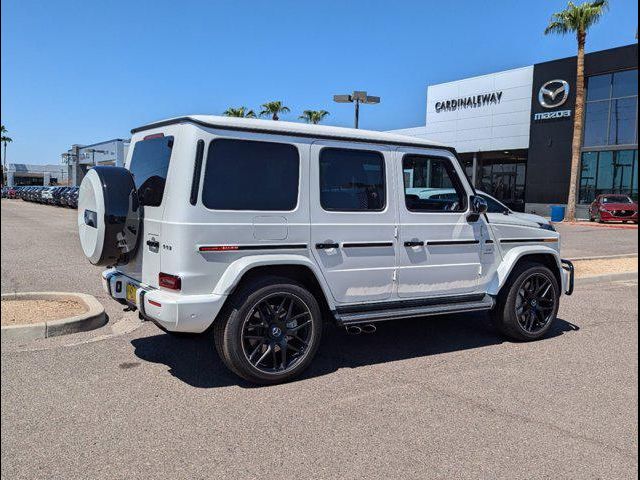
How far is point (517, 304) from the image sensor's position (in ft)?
18.6

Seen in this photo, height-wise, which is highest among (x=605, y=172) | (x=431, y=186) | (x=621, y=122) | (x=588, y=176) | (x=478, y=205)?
(x=621, y=122)

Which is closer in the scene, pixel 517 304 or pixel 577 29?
pixel 517 304

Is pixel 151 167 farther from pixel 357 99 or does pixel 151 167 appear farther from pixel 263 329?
pixel 357 99

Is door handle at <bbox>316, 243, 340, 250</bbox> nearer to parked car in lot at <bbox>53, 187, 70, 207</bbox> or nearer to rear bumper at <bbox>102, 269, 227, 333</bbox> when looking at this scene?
rear bumper at <bbox>102, 269, 227, 333</bbox>

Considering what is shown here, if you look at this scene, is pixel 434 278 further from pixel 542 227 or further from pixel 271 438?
pixel 271 438

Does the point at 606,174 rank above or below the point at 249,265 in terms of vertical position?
Answer: above

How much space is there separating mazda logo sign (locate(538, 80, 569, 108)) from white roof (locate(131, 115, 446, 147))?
99.7ft

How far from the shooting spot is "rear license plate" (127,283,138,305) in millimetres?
4450

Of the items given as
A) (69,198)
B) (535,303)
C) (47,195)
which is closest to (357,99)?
(535,303)

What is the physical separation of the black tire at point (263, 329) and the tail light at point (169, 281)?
1.43 feet

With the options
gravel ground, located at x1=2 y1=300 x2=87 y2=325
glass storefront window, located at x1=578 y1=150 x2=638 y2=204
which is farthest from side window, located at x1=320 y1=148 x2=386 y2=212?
glass storefront window, located at x1=578 y1=150 x2=638 y2=204

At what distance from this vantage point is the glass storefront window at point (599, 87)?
2994 cm

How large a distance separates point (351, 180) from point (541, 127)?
31.9m

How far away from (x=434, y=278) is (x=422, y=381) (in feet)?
3.39
